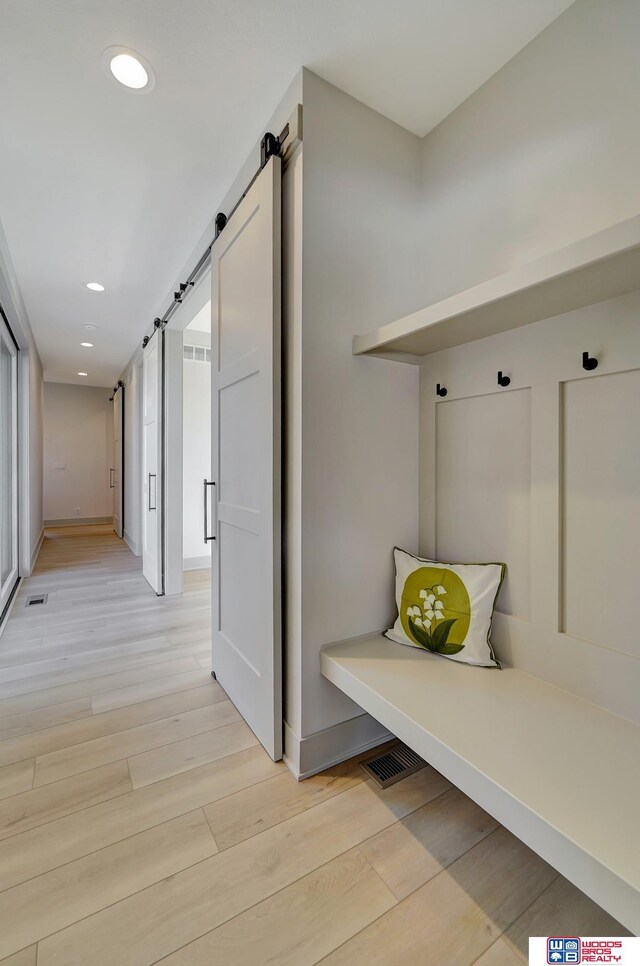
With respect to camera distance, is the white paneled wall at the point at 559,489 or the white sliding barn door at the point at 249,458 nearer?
the white paneled wall at the point at 559,489

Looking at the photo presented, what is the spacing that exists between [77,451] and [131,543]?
3.08 m

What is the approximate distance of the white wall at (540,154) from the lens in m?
1.14

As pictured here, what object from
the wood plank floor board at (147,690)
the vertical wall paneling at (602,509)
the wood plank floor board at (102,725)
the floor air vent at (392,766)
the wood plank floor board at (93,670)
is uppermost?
the vertical wall paneling at (602,509)

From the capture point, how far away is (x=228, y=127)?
67.4 inches

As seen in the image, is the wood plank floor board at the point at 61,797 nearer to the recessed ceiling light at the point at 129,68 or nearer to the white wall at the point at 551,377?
the white wall at the point at 551,377

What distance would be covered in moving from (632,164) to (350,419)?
106cm

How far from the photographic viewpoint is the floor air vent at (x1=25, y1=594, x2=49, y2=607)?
3.33 metres

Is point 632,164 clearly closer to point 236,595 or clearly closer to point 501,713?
point 501,713

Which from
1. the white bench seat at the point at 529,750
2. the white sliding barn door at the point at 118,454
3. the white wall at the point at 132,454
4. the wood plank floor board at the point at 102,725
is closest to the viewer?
the white bench seat at the point at 529,750

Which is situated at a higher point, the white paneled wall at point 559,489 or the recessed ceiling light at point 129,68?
the recessed ceiling light at point 129,68

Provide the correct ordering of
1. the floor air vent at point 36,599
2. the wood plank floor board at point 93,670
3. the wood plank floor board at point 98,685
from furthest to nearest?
1. the floor air vent at point 36,599
2. the wood plank floor board at point 93,670
3. the wood plank floor board at point 98,685

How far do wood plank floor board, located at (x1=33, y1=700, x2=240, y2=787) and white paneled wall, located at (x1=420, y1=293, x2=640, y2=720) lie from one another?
1.29m

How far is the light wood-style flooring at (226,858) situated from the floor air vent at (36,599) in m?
1.55

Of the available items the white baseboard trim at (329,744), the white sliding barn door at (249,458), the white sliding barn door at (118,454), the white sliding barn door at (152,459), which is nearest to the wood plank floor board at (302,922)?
the white baseboard trim at (329,744)
